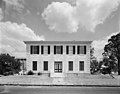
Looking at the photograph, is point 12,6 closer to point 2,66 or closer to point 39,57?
point 39,57

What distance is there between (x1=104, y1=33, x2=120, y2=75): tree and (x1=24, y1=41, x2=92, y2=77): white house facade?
2.92 metres

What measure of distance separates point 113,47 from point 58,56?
8176 mm

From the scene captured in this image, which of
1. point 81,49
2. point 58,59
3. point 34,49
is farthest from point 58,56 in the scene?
point 34,49

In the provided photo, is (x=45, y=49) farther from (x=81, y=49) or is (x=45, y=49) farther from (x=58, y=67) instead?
(x=81, y=49)

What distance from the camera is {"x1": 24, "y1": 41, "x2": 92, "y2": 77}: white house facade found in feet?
69.0

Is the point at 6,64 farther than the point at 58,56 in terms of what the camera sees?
Yes

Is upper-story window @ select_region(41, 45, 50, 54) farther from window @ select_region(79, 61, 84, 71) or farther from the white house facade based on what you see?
window @ select_region(79, 61, 84, 71)

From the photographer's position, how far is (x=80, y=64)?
831 inches

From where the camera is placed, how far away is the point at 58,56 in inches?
833

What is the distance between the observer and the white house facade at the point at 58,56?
69.0ft

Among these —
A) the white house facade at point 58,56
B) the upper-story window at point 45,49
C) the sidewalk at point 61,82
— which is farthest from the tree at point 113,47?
the upper-story window at point 45,49

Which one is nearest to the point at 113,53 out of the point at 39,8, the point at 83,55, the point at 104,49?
the point at 104,49

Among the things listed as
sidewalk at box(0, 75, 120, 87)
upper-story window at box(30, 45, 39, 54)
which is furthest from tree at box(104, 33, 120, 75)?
upper-story window at box(30, 45, 39, 54)

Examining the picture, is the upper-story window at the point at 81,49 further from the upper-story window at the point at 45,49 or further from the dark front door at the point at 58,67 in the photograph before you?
the upper-story window at the point at 45,49
